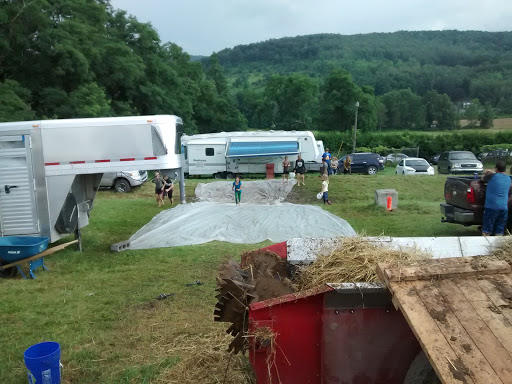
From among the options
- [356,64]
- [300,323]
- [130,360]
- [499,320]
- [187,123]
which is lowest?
[130,360]

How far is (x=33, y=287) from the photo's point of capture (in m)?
7.95

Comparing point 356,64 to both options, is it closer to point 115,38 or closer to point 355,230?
point 115,38

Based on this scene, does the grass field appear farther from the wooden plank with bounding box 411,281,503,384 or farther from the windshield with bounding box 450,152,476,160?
the windshield with bounding box 450,152,476,160

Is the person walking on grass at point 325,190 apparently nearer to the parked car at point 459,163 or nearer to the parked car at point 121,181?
the parked car at point 121,181

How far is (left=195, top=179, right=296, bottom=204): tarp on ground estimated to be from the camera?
19.7 meters

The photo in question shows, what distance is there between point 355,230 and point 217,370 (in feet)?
25.8

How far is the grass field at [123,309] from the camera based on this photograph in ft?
16.2

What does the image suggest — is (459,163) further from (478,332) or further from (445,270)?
(478,332)

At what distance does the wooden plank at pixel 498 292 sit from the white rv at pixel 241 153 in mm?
25978

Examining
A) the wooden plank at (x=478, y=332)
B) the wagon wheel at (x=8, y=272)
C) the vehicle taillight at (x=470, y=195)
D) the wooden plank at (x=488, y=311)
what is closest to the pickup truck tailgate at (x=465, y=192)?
the vehicle taillight at (x=470, y=195)


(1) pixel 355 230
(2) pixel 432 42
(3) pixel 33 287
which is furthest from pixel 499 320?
(2) pixel 432 42

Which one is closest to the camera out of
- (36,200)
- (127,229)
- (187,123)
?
(36,200)

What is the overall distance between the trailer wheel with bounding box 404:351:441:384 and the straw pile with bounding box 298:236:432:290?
672 mm

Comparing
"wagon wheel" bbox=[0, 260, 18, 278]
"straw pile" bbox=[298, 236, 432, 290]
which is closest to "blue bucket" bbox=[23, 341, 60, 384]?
"straw pile" bbox=[298, 236, 432, 290]
